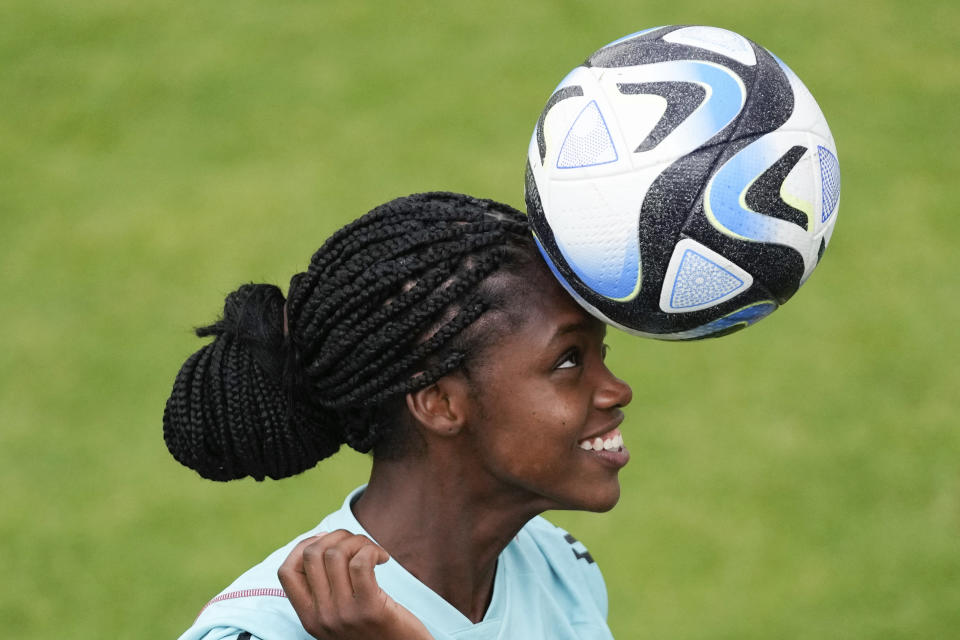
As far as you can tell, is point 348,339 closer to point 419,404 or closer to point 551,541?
point 419,404

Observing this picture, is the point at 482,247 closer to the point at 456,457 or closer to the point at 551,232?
the point at 551,232

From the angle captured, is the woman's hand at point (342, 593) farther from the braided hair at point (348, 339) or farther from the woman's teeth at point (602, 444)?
the woman's teeth at point (602, 444)

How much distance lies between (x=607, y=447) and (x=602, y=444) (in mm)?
16

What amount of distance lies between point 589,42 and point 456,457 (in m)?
6.05

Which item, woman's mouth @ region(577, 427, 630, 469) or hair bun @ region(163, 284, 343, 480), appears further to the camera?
hair bun @ region(163, 284, 343, 480)

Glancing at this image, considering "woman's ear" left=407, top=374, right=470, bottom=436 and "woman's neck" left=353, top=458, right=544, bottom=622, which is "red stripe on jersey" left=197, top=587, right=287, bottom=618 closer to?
"woman's neck" left=353, top=458, right=544, bottom=622

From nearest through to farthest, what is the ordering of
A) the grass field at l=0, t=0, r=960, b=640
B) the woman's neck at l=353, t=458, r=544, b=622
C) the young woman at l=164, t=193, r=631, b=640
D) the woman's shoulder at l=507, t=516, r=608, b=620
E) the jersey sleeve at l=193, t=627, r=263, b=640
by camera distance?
the jersey sleeve at l=193, t=627, r=263, b=640 < the young woman at l=164, t=193, r=631, b=640 < the woman's neck at l=353, t=458, r=544, b=622 < the woman's shoulder at l=507, t=516, r=608, b=620 < the grass field at l=0, t=0, r=960, b=640

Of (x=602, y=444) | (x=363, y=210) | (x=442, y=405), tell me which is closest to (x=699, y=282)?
(x=602, y=444)

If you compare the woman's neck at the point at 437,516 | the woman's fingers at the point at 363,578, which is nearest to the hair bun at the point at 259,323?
the woman's neck at the point at 437,516

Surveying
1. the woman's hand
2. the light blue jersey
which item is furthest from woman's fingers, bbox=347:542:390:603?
the light blue jersey

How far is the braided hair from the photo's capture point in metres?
2.52

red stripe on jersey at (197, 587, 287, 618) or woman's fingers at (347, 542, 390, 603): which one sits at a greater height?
red stripe on jersey at (197, 587, 287, 618)

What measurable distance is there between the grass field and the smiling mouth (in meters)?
2.76

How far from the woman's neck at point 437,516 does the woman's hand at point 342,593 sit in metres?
0.32
